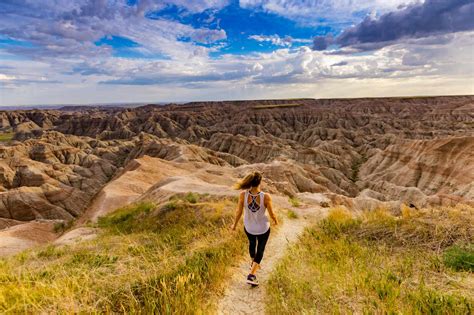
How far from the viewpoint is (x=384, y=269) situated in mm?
4770

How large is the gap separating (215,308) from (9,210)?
Answer: 43.1m

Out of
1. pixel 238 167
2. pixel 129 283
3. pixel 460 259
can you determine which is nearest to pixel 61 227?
pixel 238 167

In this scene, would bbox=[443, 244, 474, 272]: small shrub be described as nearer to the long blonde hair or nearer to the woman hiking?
the woman hiking

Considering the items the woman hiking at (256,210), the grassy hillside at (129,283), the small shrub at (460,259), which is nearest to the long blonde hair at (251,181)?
the woman hiking at (256,210)

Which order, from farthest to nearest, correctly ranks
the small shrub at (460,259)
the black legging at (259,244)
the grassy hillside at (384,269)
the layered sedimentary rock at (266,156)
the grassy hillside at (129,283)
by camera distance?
the layered sedimentary rock at (266,156) < the black legging at (259,244) < the small shrub at (460,259) < the grassy hillside at (384,269) < the grassy hillside at (129,283)

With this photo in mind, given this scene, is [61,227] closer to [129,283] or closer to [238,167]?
[238,167]

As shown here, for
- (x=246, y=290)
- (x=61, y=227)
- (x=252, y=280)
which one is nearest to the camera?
(x=246, y=290)

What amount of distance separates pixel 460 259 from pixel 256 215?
333cm

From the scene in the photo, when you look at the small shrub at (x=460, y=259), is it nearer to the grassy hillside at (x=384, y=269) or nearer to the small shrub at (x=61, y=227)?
the grassy hillside at (x=384, y=269)

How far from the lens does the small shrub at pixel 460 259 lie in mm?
4738

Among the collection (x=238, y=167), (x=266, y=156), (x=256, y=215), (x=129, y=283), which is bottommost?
(x=266, y=156)

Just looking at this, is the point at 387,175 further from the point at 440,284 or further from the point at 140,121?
the point at 140,121

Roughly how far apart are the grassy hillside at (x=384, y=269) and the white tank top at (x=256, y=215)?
0.76m

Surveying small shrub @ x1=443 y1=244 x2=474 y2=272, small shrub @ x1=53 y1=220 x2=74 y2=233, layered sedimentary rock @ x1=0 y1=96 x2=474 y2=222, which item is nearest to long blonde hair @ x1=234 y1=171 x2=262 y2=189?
small shrub @ x1=443 y1=244 x2=474 y2=272
